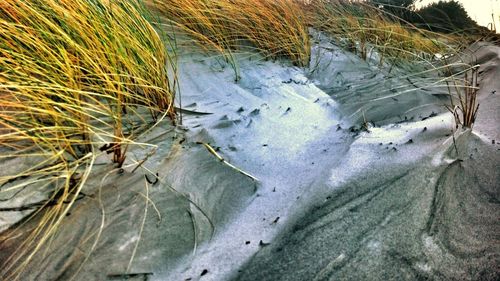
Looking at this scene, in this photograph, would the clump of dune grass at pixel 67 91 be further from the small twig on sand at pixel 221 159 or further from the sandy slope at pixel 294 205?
the small twig on sand at pixel 221 159

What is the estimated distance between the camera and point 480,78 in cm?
270

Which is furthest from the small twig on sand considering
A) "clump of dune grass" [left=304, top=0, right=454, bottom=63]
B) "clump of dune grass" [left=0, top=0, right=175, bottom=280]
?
"clump of dune grass" [left=304, top=0, right=454, bottom=63]

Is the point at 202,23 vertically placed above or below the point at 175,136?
above

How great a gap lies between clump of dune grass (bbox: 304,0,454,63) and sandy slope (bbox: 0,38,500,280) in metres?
A: 1.57

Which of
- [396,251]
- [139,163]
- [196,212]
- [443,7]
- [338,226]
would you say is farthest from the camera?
[443,7]

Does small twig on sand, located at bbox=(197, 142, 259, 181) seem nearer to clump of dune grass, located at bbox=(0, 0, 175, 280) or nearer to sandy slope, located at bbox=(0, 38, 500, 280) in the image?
sandy slope, located at bbox=(0, 38, 500, 280)

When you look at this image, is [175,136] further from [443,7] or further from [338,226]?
[443,7]

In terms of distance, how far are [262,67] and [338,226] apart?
1.75 meters

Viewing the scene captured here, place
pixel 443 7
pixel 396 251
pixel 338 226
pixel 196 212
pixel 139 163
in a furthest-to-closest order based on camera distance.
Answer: pixel 443 7, pixel 139 163, pixel 196 212, pixel 338 226, pixel 396 251

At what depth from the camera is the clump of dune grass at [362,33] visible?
3.49 metres

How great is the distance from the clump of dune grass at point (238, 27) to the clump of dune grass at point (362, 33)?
0.61 meters

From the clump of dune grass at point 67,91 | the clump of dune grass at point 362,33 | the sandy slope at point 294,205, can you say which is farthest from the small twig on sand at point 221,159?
the clump of dune grass at point 362,33

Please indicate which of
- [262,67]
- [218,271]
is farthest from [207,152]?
[262,67]

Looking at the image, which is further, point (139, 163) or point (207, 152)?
point (207, 152)
